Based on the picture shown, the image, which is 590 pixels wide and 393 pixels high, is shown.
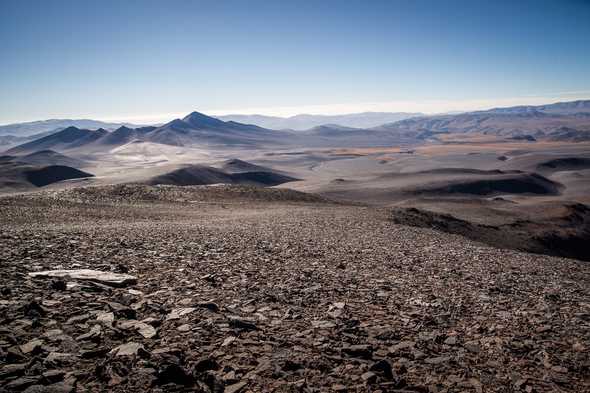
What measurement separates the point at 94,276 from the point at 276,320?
11.6ft

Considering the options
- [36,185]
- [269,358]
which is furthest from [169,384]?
[36,185]

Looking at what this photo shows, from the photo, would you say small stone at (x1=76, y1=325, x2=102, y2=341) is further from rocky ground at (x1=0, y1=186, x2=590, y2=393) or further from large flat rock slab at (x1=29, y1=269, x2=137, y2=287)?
large flat rock slab at (x1=29, y1=269, x2=137, y2=287)

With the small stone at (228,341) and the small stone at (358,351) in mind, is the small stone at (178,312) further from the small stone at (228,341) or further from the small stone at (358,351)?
the small stone at (358,351)

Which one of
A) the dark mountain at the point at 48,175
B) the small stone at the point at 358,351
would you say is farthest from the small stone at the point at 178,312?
the dark mountain at the point at 48,175

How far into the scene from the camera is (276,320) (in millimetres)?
6016

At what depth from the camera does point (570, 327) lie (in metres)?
6.50

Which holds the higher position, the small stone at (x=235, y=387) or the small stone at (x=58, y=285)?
the small stone at (x=58, y=285)

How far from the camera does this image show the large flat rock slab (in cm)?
702

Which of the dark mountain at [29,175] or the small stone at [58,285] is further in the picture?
the dark mountain at [29,175]

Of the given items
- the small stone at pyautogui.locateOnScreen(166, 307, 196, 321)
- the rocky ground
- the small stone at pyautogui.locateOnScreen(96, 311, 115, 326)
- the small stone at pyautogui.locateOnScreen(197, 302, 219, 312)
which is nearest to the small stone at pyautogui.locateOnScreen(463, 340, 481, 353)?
the rocky ground

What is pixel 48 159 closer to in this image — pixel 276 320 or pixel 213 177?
pixel 213 177

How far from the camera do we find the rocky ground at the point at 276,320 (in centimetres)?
441

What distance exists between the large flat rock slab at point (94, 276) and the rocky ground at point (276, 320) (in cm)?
8

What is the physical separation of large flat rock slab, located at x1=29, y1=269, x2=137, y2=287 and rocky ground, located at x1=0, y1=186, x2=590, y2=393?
79mm
